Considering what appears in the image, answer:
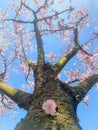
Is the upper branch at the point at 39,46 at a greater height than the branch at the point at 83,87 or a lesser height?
greater

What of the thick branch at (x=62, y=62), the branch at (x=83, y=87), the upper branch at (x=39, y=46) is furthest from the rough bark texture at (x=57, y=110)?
the upper branch at (x=39, y=46)

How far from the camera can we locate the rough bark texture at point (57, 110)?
4.46 meters

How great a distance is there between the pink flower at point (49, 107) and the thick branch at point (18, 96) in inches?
29.4

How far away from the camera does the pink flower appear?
15.3 feet

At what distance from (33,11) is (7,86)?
374cm

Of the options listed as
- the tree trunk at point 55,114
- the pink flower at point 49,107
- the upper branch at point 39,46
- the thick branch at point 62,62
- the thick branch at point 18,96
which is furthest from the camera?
the upper branch at point 39,46

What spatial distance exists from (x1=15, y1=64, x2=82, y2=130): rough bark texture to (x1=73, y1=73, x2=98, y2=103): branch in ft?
0.65

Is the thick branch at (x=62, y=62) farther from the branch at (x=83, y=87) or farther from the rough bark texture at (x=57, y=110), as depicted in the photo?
the branch at (x=83, y=87)

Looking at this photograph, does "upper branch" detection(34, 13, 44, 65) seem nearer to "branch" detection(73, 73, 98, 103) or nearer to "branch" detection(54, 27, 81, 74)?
"branch" detection(54, 27, 81, 74)

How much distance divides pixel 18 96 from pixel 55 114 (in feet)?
4.95

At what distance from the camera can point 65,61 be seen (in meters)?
7.32

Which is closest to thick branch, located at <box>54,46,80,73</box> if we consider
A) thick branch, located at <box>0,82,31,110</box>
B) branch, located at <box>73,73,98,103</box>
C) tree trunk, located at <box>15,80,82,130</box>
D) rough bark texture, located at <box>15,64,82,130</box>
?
rough bark texture, located at <box>15,64,82,130</box>

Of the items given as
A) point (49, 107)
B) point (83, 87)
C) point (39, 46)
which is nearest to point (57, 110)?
point (49, 107)

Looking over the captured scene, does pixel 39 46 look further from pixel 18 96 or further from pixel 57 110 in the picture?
pixel 57 110
